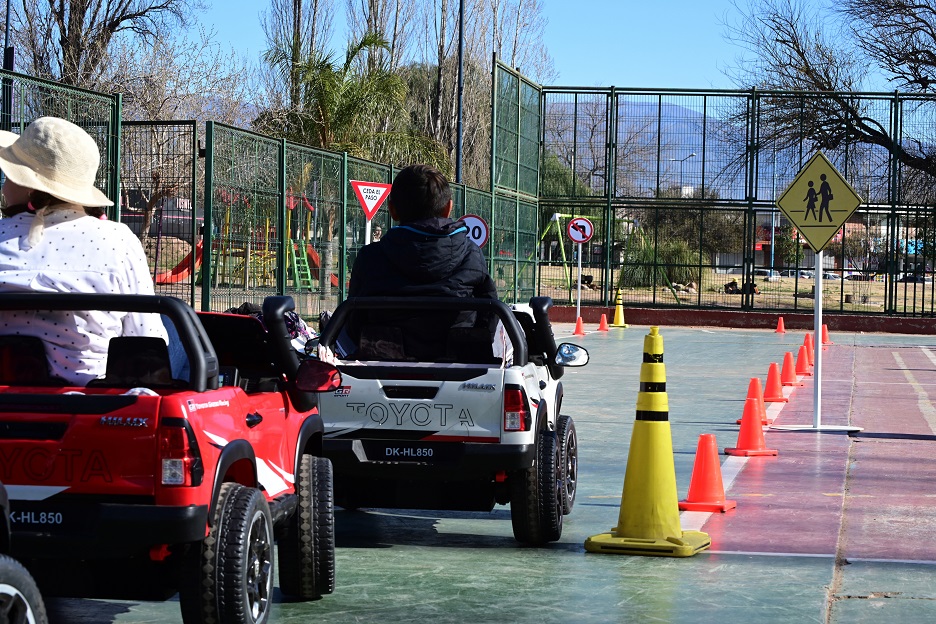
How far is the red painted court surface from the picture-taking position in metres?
6.07

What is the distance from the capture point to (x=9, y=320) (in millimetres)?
4926

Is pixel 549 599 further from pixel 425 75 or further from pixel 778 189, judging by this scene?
pixel 425 75

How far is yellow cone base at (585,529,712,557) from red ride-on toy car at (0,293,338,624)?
2490 mm

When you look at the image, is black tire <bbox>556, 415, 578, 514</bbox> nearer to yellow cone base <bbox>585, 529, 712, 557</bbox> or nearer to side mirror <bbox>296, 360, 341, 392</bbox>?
yellow cone base <bbox>585, 529, 712, 557</bbox>

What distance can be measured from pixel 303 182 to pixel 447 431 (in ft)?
42.6

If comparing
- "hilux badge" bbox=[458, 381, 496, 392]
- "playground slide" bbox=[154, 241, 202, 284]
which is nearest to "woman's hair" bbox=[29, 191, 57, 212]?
"hilux badge" bbox=[458, 381, 496, 392]

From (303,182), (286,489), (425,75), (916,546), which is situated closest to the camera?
(286,489)

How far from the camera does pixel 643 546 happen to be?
732cm

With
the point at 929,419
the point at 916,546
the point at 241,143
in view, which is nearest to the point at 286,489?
the point at 916,546

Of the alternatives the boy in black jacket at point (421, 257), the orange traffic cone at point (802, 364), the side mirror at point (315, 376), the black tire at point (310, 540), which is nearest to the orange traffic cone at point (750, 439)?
the boy in black jacket at point (421, 257)

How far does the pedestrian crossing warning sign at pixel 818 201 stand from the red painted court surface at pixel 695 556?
2.00 metres

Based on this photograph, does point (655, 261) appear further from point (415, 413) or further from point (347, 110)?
point (415, 413)

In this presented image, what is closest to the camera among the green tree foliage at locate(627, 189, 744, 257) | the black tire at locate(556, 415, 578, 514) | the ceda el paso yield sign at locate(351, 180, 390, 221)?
→ the black tire at locate(556, 415, 578, 514)

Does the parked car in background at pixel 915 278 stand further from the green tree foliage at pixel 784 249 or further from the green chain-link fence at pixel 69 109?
the green chain-link fence at pixel 69 109
